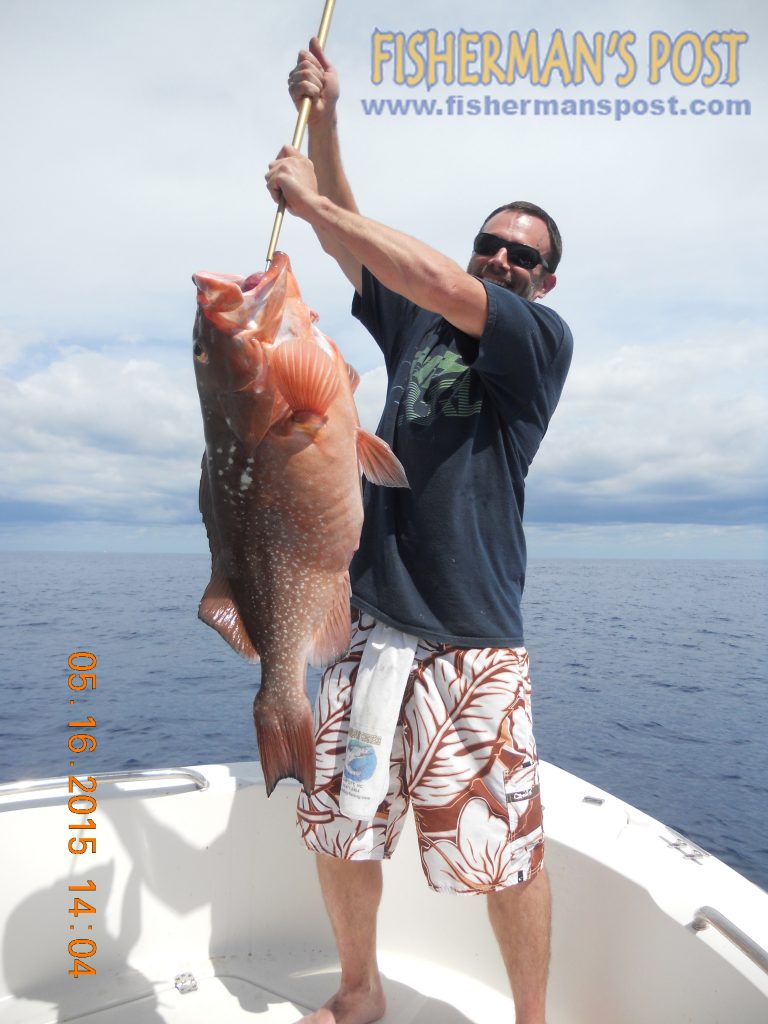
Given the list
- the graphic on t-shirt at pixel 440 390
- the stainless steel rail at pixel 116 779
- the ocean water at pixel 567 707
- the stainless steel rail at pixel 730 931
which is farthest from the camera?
the ocean water at pixel 567 707

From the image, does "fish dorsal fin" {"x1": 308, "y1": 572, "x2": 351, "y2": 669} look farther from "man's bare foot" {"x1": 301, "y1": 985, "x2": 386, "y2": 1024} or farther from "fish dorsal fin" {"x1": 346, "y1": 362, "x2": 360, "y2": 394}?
"man's bare foot" {"x1": 301, "y1": 985, "x2": 386, "y2": 1024}

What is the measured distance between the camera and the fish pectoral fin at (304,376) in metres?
1.67

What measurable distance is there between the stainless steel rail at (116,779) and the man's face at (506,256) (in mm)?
2561

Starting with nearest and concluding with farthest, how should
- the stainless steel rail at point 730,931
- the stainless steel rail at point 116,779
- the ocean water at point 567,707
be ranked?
the stainless steel rail at point 730,931 → the stainless steel rail at point 116,779 → the ocean water at point 567,707

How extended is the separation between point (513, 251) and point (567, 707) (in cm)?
1332

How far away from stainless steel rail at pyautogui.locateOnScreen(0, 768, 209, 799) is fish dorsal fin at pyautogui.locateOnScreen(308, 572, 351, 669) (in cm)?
179

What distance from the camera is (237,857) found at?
→ 3354mm

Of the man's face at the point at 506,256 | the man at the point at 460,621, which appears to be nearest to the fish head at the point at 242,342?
the man at the point at 460,621

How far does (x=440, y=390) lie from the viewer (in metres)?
2.45

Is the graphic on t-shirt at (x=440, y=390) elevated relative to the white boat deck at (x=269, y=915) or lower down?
elevated

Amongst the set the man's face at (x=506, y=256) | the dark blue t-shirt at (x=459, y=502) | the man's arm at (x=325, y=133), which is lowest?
the dark blue t-shirt at (x=459, y=502)

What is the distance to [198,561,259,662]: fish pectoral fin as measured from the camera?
192 cm

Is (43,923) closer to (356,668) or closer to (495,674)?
(356,668)

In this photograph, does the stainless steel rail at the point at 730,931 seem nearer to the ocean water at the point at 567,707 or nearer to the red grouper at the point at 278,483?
the red grouper at the point at 278,483
